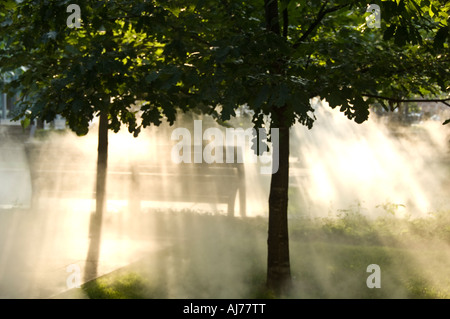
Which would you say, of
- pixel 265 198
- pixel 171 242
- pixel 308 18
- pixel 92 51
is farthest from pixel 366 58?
pixel 265 198

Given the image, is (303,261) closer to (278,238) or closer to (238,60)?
(278,238)

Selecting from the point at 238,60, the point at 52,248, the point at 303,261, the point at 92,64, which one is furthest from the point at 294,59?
the point at 52,248

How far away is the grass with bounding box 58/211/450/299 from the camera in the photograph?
6.55 meters

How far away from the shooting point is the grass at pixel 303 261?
6.55 meters

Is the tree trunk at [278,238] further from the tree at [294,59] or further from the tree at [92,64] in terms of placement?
the tree at [92,64]

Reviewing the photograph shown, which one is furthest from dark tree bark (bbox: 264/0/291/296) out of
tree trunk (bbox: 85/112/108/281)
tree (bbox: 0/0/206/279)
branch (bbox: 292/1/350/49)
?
tree trunk (bbox: 85/112/108/281)

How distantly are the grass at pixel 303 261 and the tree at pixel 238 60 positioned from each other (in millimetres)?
718

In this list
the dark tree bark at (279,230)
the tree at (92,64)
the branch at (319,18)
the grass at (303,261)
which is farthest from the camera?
the grass at (303,261)

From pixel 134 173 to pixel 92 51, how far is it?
699 cm

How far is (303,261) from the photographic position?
24.9 ft

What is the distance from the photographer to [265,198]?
46.5 ft

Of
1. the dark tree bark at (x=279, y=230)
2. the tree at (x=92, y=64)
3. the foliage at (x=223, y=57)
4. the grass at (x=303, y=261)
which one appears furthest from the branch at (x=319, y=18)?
the grass at (x=303, y=261)

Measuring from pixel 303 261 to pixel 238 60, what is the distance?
3.42 metres

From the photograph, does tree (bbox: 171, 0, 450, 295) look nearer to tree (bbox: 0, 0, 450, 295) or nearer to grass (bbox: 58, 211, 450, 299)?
tree (bbox: 0, 0, 450, 295)
